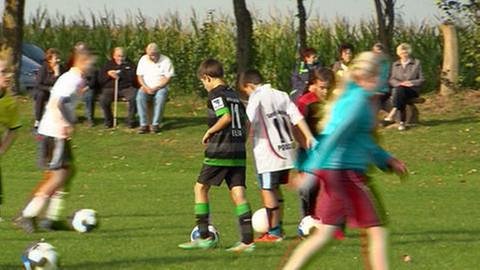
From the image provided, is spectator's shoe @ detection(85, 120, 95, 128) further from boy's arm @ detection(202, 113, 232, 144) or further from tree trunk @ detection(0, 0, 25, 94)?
boy's arm @ detection(202, 113, 232, 144)

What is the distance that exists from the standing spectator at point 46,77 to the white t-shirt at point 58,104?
12.2 metres

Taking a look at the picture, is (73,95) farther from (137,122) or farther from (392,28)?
(392,28)

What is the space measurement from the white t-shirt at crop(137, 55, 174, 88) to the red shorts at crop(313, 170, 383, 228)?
57.9ft

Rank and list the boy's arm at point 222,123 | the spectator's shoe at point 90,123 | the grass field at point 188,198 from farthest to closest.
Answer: the spectator's shoe at point 90,123 < the boy's arm at point 222,123 < the grass field at point 188,198

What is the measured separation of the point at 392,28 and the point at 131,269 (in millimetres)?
23558

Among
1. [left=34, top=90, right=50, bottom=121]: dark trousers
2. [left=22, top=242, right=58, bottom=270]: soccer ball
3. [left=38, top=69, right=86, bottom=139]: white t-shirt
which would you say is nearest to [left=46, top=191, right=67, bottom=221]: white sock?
[left=38, top=69, right=86, bottom=139]: white t-shirt

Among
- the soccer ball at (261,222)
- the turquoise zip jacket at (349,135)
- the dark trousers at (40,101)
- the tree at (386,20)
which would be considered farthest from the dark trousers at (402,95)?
the turquoise zip jacket at (349,135)

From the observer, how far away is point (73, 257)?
11719mm

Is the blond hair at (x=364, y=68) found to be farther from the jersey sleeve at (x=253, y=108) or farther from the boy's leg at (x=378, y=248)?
the jersey sleeve at (x=253, y=108)

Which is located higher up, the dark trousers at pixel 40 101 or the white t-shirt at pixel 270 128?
the white t-shirt at pixel 270 128

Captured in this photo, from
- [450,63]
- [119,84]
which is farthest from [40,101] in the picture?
[450,63]

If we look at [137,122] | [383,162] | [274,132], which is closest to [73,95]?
[274,132]

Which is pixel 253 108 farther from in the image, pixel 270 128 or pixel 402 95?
pixel 402 95

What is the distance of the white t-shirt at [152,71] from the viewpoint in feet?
88.8
